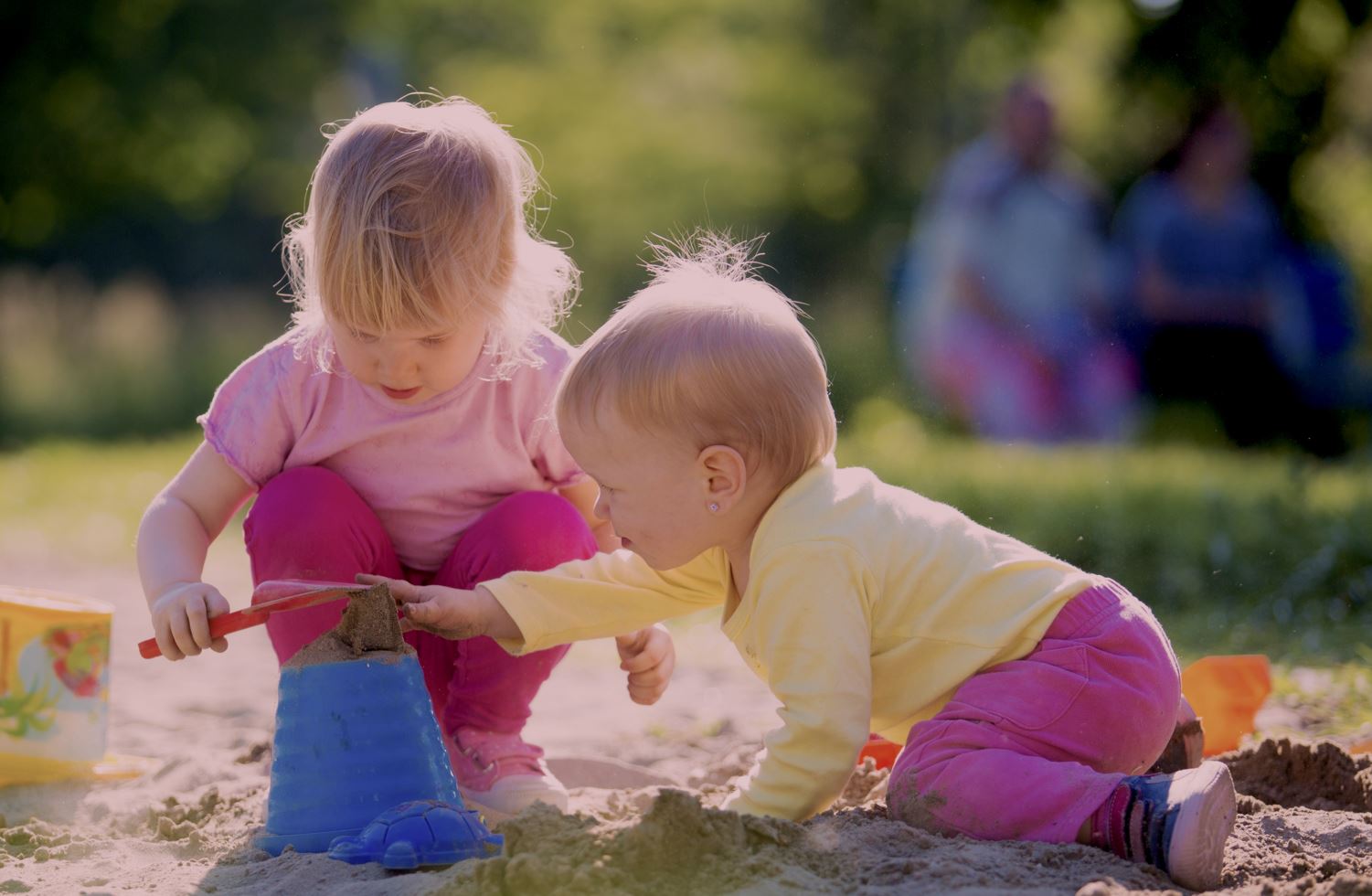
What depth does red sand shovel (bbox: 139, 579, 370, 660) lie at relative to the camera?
203 cm

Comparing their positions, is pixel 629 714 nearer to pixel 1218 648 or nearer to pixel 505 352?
pixel 505 352

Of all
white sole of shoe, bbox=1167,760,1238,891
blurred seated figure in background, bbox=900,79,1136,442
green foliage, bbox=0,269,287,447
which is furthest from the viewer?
green foliage, bbox=0,269,287,447

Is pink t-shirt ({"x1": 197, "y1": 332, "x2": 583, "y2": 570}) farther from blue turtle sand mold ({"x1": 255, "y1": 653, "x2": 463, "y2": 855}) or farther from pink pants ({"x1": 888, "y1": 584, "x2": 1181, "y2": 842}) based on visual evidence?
pink pants ({"x1": 888, "y1": 584, "x2": 1181, "y2": 842})

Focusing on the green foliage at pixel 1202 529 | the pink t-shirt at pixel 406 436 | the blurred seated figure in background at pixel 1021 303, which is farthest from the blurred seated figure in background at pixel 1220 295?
the pink t-shirt at pixel 406 436

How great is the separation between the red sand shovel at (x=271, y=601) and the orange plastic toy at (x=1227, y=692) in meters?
1.56

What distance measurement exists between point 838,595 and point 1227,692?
42.7 inches

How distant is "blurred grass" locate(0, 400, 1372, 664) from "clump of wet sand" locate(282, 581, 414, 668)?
2.29 metres

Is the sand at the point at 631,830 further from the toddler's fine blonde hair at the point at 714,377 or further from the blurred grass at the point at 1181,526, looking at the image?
the blurred grass at the point at 1181,526

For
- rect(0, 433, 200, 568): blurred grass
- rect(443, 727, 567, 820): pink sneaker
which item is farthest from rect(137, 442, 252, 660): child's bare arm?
rect(0, 433, 200, 568): blurred grass

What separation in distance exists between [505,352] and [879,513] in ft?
2.53

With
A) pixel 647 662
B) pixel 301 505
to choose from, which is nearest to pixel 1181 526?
pixel 647 662

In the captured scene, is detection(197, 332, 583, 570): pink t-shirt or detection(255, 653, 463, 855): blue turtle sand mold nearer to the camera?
detection(255, 653, 463, 855): blue turtle sand mold

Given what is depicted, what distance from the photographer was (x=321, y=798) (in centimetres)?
206

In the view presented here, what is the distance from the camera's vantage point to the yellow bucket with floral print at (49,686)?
2.55 metres
